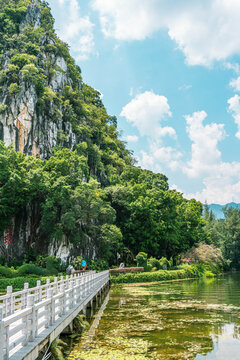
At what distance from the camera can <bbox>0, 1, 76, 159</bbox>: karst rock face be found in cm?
4394

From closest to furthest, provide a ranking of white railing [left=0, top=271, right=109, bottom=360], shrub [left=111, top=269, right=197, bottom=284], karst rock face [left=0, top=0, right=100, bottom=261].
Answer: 1. white railing [left=0, top=271, right=109, bottom=360]
2. shrub [left=111, top=269, right=197, bottom=284]
3. karst rock face [left=0, top=0, right=100, bottom=261]

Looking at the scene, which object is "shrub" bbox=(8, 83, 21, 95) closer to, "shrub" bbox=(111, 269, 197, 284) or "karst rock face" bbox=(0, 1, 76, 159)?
"karst rock face" bbox=(0, 1, 76, 159)

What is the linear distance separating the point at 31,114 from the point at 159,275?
89.2 ft

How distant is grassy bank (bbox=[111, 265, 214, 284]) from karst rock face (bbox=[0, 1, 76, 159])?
19611 millimetres

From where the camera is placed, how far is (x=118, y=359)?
28.4ft

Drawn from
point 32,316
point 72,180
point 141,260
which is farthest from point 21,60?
point 32,316

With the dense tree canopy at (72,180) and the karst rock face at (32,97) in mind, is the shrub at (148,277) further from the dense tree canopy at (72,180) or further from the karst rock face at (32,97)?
the karst rock face at (32,97)

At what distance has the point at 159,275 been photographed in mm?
41406

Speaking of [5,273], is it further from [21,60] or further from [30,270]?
[21,60]

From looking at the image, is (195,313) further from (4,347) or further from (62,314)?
(4,347)

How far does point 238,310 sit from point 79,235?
23.5 meters

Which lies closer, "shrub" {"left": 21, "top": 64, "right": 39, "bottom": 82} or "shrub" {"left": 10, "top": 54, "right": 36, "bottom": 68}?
"shrub" {"left": 21, "top": 64, "right": 39, "bottom": 82}

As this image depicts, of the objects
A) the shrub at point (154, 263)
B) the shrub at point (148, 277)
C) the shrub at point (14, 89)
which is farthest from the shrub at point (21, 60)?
the shrub at point (154, 263)

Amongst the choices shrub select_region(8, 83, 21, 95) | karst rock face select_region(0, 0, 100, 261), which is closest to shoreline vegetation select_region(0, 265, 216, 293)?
karst rock face select_region(0, 0, 100, 261)
